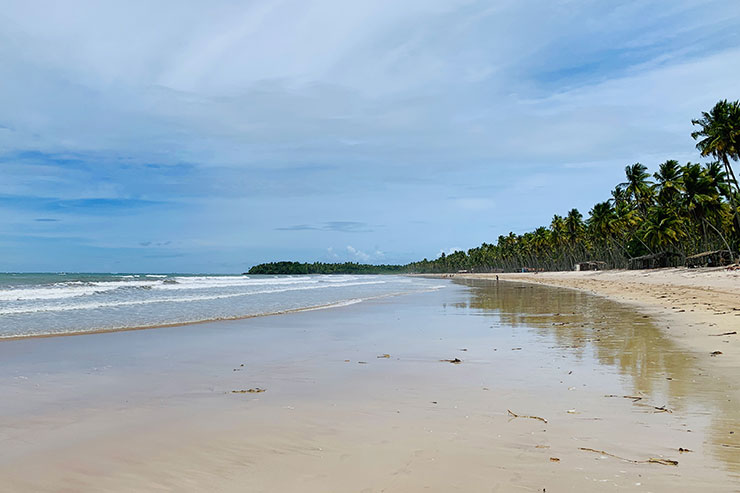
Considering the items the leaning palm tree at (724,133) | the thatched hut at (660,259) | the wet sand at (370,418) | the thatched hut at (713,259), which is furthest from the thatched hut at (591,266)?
the wet sand at (370,418)

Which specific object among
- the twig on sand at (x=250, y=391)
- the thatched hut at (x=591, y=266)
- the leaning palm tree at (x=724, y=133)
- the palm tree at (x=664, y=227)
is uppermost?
the leaning palm tree at (x=724, y=133)

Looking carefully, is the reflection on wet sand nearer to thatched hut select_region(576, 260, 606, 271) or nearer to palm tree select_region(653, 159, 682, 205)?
palm tree select_region(653, 159, 682, 205)

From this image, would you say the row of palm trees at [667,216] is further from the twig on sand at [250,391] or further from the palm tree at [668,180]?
the twig on sand at [250,391]

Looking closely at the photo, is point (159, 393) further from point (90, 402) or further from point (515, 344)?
point (515, 344)

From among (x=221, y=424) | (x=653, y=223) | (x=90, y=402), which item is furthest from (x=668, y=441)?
(x=653, y=223)

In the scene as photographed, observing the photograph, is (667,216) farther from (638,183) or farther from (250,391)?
(250,391)

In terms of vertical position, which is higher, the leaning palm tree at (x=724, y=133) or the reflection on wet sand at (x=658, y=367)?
the leaning palm tree at (x=724, y=133)

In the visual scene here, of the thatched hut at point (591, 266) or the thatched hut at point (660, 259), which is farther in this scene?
the thatched hut at point (591, 266)

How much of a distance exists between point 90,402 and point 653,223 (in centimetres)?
6918

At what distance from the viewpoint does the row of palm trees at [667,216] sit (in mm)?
44156

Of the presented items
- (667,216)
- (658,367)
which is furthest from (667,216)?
(658,367)

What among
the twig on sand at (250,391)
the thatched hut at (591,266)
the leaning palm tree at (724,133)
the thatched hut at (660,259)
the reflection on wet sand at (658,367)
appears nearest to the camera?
the reflection on wet sand at (658,367)

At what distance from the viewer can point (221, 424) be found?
17.7ft

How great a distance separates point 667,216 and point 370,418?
6696 cm
